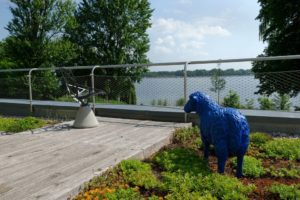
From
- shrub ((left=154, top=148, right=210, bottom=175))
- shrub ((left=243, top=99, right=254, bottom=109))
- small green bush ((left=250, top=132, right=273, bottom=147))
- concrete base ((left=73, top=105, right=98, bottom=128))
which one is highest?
shrub ((left=243, top=99, right=254, bottom=109))

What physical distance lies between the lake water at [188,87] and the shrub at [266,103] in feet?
0.30

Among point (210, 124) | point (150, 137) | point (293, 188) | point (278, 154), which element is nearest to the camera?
point (293, 188)

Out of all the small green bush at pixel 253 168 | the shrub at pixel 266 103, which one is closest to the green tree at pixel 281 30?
the shrub at pixel 266 103

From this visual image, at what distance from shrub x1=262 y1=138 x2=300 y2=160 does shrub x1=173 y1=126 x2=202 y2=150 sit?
106cm

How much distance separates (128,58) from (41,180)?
21.4 metres

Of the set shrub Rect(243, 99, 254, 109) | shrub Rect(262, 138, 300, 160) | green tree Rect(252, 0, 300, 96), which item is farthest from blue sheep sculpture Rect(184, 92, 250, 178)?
green tree Rect(252, 0, 300, 96)

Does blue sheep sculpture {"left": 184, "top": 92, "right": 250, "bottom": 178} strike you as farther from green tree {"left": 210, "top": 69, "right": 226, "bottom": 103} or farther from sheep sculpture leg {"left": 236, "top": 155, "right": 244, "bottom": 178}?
green tree {"left": 210, "top": 69, "right": 226, "bottom": 103}

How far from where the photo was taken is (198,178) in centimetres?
376

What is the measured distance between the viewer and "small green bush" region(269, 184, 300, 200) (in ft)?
10.7

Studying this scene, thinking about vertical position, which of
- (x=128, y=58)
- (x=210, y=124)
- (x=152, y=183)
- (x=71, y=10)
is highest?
(x=71, y=10)

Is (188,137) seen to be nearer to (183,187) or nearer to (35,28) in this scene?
(183,187)

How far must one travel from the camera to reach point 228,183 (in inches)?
139

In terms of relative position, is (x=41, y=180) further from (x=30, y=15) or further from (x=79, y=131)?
(x=30, y=15)

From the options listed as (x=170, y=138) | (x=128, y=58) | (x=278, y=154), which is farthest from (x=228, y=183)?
(x=128, y=58)
